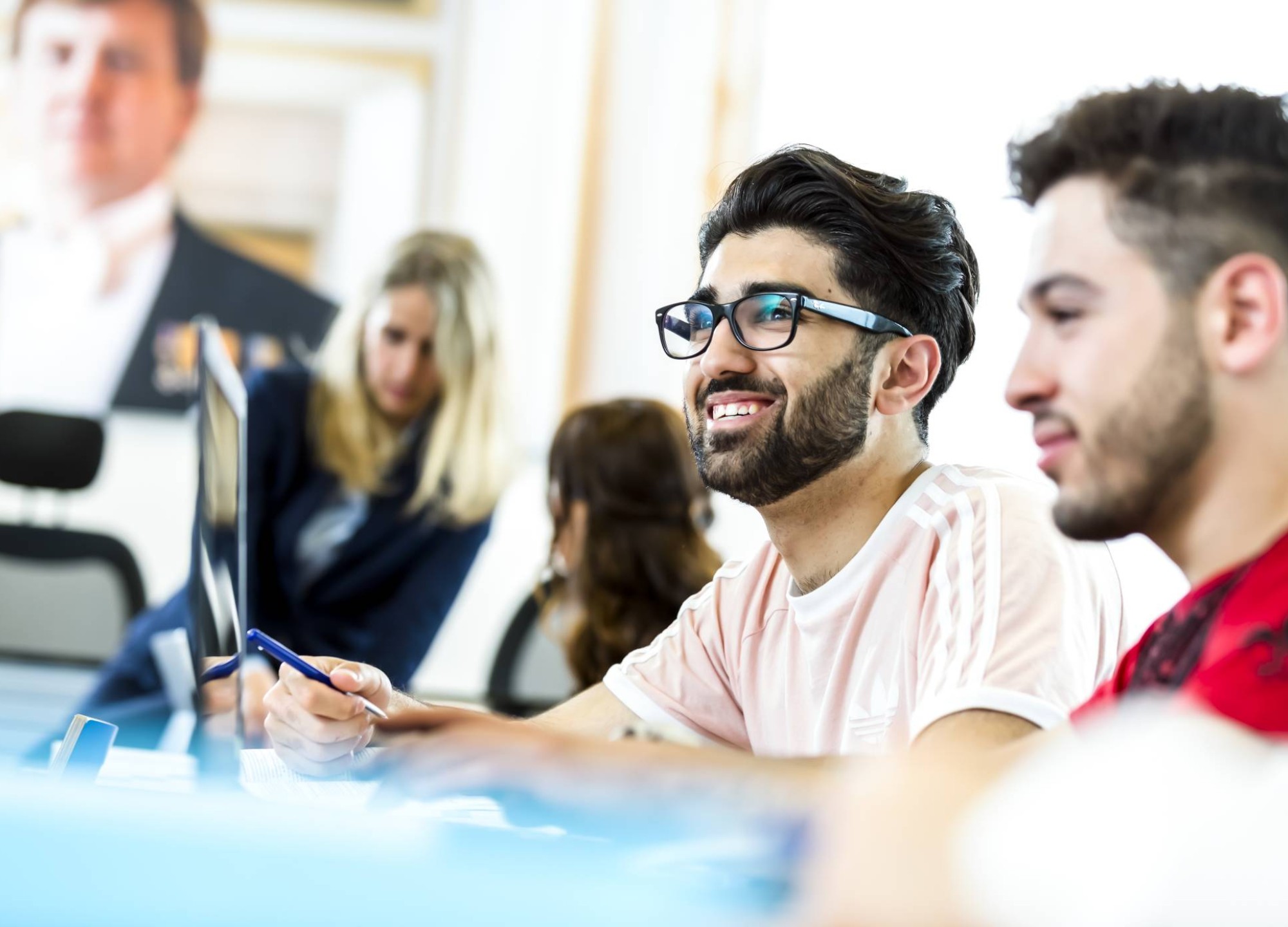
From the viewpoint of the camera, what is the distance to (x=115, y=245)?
155 inches

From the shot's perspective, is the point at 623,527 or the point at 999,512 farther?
the point at 623,527

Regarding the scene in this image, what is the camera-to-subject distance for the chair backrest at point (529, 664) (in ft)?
8.57

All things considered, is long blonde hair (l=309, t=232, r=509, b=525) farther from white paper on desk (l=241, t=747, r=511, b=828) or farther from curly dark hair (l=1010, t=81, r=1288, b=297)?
curly dark hair (l=1010, t=81, r=1288, b=297)

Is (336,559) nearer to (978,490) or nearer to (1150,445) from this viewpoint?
(978,490)

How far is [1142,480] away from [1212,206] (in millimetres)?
172

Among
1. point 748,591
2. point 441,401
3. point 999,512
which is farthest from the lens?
point 441,401

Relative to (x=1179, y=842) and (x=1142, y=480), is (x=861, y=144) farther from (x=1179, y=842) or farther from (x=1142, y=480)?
(x=1179, y=842)

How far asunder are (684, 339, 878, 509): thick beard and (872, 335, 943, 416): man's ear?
2 cm

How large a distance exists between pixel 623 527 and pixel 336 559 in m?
1.08

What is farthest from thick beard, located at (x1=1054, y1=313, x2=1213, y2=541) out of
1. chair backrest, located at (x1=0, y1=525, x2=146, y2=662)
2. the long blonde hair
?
chair backrest, located at (x1=0, y1=525, x2=146, y2=662)

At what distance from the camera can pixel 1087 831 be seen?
0.47 m

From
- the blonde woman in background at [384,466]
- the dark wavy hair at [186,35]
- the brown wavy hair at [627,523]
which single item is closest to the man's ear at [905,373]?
the brown wavy hair at [627,523]

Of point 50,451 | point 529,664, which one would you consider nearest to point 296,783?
point 529,664

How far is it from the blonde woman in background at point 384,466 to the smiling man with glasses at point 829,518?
1378 mm
